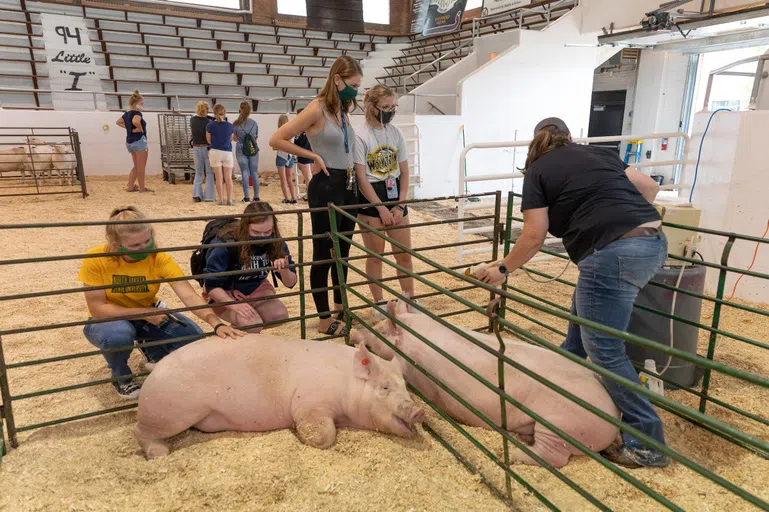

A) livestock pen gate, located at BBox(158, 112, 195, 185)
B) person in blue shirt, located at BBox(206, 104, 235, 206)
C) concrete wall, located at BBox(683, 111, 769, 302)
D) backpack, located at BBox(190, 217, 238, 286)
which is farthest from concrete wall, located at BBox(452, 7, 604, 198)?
backpack, located at BBox(190, 217, 238, 286)

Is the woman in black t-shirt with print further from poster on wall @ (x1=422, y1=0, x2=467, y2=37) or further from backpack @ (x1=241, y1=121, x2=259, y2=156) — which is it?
poster on wall @ (x1=422, y1=0, x2=467, y2=37)

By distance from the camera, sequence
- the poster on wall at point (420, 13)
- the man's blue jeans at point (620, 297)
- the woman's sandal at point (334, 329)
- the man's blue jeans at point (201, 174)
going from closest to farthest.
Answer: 1. the man's blue jeans at point (620, 297)
2. the woman's sandal at point (334, 329)
3. the man's blue jeans at point (201, 174)
4. the poster on wall at point (420, 13)

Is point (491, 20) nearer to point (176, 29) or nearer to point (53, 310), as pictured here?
point (176, 29)

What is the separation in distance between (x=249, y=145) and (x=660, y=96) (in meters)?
8.86

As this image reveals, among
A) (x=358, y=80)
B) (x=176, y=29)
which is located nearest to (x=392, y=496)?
(x=358, y=80)

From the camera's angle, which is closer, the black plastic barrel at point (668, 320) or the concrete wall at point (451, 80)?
the black plastic barrel at point (668, 320)

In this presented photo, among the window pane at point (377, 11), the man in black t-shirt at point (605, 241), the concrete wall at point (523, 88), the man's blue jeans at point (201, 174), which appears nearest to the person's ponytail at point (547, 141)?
the man in black t-shirt at point (605, 241)

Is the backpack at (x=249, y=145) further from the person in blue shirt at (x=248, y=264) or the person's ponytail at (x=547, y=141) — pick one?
the person's ponytail at (x=547, y=141)

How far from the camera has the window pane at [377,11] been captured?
55.0ft

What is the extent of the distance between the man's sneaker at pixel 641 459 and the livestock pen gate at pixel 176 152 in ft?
33.1

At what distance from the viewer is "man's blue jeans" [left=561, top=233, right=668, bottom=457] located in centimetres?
200

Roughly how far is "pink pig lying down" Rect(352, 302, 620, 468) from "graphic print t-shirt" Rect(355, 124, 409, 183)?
1.12 metres

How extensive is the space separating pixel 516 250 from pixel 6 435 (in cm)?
234

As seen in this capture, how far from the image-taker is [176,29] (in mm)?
14219
